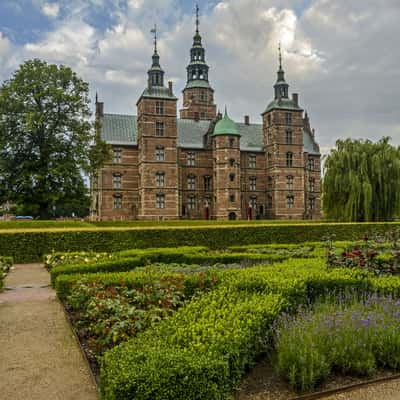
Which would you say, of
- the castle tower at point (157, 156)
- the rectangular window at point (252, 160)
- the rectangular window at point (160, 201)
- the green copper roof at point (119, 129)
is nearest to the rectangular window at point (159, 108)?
the castle tower at point (157, 156)

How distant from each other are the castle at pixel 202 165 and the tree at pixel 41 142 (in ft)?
42.5

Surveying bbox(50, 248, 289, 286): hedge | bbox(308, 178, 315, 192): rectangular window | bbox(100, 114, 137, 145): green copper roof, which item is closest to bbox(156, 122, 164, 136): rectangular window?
bbox(100, 114, 137, 145): green copper roof

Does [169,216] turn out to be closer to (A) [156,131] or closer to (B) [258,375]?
(A) [156,131]

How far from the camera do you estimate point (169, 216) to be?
42906 mm

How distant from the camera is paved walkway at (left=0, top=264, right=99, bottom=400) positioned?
4590 millimetres

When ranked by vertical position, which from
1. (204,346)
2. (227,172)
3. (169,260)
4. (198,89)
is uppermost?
(198,89)

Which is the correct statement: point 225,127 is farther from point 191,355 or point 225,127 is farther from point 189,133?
point 191,355

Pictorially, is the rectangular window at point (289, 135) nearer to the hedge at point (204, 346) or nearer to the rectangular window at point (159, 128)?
the rectangular window at point (159, 128)

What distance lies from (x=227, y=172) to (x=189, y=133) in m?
8.11

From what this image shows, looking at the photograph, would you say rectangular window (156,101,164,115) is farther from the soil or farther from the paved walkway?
the soil

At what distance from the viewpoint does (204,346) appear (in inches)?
167

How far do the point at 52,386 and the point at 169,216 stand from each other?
3825 centimetres

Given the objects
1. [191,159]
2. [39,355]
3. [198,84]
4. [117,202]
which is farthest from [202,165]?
[39,355]

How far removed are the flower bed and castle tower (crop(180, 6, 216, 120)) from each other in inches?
2120
